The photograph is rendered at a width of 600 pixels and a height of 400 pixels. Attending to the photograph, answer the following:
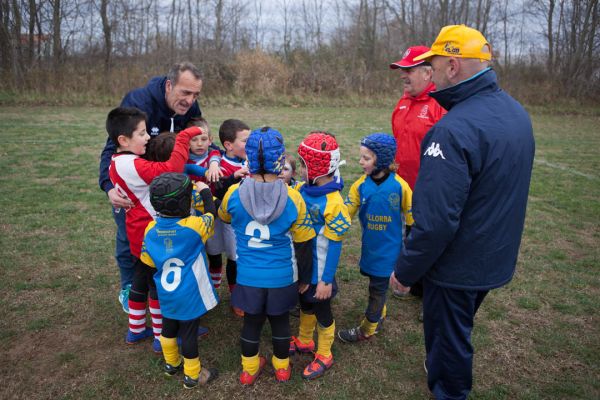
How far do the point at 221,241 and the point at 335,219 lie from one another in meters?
1.45

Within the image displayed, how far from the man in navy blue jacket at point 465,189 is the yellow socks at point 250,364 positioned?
127 cm

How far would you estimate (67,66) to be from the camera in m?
22.0

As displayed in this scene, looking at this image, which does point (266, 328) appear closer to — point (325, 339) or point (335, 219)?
point (325, 339)

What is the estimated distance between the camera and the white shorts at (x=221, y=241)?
385cm

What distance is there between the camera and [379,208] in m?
3.31

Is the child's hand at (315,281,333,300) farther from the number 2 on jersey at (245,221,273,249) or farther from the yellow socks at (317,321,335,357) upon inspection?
the number 2 on jersey at (245,221,273,249)

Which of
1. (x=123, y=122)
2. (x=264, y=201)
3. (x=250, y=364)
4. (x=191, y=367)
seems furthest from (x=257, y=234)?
(x=123, y=122)

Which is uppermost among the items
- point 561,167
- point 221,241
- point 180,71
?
point 180,71

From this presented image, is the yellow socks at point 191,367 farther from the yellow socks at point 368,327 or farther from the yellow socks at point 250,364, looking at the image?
the yellow socks at point 368,327

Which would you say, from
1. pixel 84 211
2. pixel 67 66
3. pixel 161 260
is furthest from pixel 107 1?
pixel 161 260

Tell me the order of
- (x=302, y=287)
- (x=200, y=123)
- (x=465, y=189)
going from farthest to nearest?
(x=200, y=123)
(x=302, y=287)
(x=465, y=189)

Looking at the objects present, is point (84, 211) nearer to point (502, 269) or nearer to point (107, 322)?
point (107, 322)

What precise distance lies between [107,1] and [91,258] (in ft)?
80.7

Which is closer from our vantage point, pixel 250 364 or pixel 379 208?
pixel 250 364
